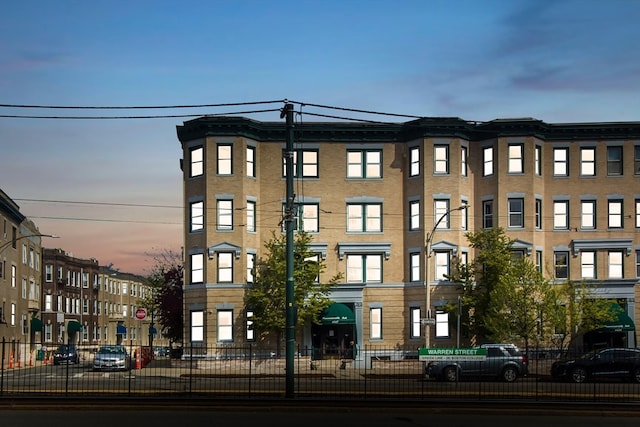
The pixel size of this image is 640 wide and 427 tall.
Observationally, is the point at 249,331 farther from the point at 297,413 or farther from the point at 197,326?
the point at 297,413

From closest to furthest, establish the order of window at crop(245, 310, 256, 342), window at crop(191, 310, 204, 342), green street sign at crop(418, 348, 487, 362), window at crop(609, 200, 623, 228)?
green street sign at crop(418, 348, 487, 362)
window at crop(245, 310, 256, 342)
window at crop(191, 310, 204, 342)
window at crop(609, 200, 623, 228)

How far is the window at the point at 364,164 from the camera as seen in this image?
186ft

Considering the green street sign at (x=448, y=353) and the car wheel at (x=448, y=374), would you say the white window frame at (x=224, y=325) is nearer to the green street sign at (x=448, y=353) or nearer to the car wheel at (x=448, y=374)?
the car wheel at (x=448, y=374)

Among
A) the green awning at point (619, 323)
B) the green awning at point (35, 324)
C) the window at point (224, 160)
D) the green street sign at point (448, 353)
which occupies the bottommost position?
the green awning at point (35, 324)

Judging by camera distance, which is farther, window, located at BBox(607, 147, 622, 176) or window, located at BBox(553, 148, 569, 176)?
window, located at BBox(553, 148, 569, 176)

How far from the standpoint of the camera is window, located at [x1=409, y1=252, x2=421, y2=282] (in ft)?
182

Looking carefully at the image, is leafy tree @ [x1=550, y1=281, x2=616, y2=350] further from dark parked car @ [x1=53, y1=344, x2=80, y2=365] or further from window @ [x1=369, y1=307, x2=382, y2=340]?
dark parked car @ [x1=53, y1=344, x2=80, y2=365]

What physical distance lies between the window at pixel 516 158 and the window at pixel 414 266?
786 cm

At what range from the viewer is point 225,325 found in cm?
5388

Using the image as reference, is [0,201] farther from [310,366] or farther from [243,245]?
[310,366]

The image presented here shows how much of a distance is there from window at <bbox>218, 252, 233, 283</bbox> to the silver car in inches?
279

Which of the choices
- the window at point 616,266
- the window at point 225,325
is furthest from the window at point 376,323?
the window at point 616,266

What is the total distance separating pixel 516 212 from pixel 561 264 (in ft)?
14.6

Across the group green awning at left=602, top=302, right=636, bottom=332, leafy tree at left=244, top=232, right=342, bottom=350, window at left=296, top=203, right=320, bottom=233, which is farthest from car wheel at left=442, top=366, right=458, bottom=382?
window at left=296, top=203, right=320, bottom=233
